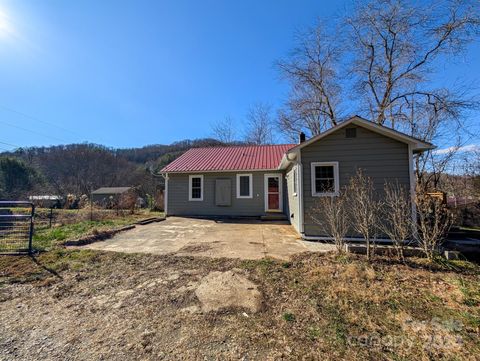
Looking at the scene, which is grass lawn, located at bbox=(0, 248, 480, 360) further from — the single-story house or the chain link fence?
the single-story house

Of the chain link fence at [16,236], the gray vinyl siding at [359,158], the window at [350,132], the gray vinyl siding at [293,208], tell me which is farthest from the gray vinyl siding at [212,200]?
the chain link fence at [16,236]

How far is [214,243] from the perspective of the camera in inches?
267

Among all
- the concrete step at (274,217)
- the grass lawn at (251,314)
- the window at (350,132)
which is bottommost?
the grass lawn at (251,314)

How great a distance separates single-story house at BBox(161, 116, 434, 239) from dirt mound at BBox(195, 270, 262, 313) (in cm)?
378

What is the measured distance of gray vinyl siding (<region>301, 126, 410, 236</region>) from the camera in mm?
6695

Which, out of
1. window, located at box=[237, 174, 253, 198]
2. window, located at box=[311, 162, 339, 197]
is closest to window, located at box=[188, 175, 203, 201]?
window, located at box=[237, 174, 253, 198]

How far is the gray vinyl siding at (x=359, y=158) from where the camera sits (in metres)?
6.70

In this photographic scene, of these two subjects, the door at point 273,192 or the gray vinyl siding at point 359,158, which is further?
the door at point 273,192

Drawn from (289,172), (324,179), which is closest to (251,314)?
(324,179)

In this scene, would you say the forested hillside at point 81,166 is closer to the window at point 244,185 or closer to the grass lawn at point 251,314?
the window at point 244,185

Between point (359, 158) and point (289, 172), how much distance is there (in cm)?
360

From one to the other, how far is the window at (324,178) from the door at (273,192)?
16.1ft

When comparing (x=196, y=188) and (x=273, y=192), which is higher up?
(x=196, y=188)

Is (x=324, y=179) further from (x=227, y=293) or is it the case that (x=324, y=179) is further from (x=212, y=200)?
(x=212, y=200)
